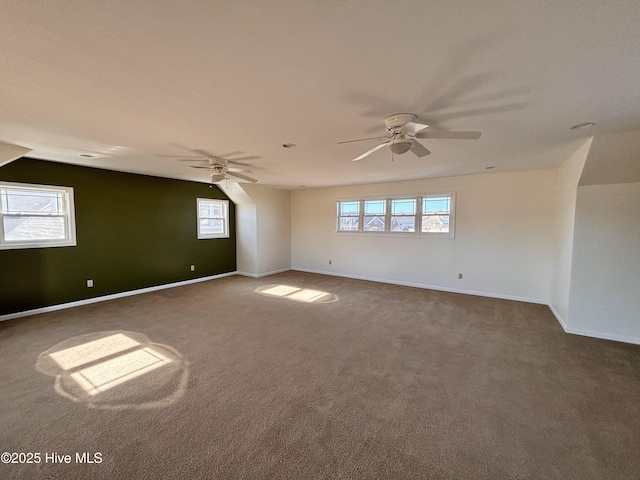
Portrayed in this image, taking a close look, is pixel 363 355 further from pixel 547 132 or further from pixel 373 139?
pixel 547 132

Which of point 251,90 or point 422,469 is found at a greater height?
point 251,90

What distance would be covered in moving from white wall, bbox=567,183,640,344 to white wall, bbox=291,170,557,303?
3.86ft

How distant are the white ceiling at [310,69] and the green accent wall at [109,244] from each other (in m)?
1.60

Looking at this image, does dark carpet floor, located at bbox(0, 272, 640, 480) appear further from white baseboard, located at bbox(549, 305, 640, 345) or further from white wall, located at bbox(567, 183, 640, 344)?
white wall, located at bbox(567, 183, 640, 344)

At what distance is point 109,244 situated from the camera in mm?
4863

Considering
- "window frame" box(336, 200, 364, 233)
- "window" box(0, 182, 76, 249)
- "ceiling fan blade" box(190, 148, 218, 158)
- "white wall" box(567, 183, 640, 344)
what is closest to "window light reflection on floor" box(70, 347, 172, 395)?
"ceiling fan blade" box(190, 148, 218, 158)

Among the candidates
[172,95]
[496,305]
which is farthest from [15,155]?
[496,305]

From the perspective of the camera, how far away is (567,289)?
3.58 m

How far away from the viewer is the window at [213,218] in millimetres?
6426

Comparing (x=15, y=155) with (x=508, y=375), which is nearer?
(x=508, y=375)

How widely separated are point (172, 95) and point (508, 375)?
12.5ft

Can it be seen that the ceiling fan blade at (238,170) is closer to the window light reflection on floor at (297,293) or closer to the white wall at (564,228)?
the window light reflection on floor at (297,293)

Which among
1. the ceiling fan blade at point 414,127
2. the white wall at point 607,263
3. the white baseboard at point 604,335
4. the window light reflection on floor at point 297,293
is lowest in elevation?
the window light reflection on floor at point 297,293

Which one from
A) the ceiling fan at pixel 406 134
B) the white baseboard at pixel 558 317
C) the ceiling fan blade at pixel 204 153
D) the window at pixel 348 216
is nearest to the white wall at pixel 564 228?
the white baseboard at pixel 558 317
